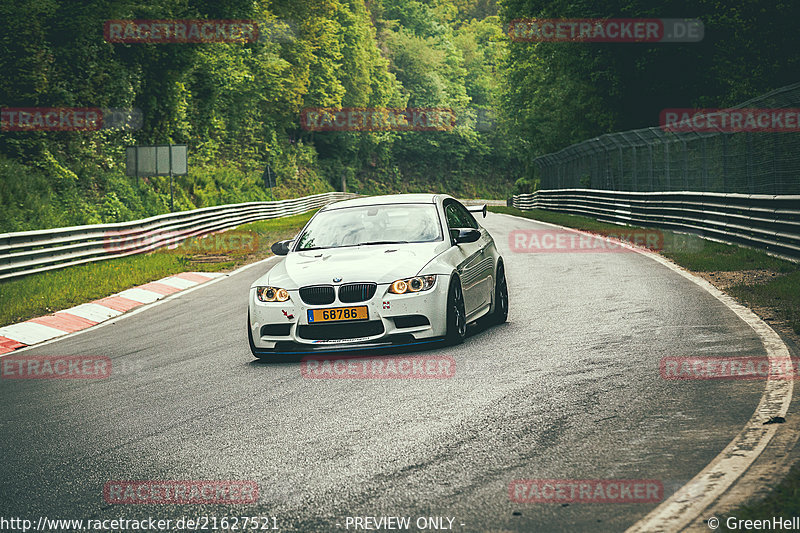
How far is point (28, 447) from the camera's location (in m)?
6.06

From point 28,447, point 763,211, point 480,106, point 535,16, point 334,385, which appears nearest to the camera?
point 28,447

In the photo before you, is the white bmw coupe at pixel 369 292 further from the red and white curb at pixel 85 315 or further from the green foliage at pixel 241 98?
the green foliage at pixel 241 98

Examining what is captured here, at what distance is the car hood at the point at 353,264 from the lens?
866 cm

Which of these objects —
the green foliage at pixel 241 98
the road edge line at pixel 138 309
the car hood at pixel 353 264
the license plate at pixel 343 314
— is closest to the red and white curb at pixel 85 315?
the road edge line at pixel 138 309

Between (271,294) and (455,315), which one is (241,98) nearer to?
(271,294)

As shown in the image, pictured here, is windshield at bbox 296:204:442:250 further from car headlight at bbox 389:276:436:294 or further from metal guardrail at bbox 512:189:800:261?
metal guardrail at bbox 512:189:800:261

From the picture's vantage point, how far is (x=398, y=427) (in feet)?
19.8

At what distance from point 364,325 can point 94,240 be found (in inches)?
512

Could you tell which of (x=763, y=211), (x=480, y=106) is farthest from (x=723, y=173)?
(x=480, y=106)

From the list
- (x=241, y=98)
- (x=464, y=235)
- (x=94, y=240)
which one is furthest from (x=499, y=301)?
(x=241, y=98)

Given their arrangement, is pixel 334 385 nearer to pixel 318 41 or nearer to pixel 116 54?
pixel 116 54

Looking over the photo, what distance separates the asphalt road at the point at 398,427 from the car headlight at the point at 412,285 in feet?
2.13

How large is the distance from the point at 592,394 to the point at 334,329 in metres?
2.65

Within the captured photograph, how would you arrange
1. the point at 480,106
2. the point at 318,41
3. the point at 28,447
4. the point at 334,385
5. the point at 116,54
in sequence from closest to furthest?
the point at 28,447 < the point at 334,385 < the point at 116,54 < the point at 318,41 < the point at 480,106
